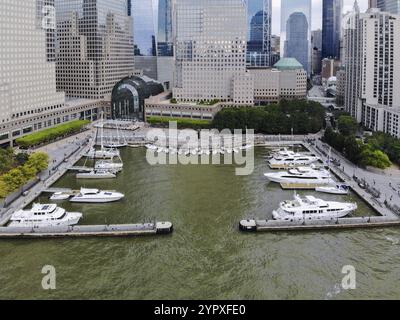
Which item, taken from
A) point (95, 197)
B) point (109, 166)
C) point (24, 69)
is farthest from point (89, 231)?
Result: point (24, 69)

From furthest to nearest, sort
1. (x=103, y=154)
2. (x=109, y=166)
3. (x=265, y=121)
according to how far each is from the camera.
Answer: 1. (x=265, y=121)
2. (x=103, y=154)
3. (x=109, y=166)

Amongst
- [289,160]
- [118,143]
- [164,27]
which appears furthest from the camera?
[164,27]

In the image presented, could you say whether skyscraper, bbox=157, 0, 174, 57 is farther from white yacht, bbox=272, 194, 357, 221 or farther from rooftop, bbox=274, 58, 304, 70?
white yacht, bbox=272, 194, 357, 221

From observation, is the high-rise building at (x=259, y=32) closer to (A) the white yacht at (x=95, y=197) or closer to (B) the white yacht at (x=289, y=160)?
(B) the white yacht at (x=289, y=160)

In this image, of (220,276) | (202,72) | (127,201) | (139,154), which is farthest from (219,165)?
(202,72)

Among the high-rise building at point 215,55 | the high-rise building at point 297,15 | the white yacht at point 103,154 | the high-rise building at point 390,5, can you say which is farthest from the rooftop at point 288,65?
the high-rise building at point 297,15

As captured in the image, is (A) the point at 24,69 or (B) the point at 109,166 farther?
(A) the point at 24,69

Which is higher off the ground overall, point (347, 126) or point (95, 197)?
point (347, 126)

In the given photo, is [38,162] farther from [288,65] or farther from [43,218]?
[288,65]
